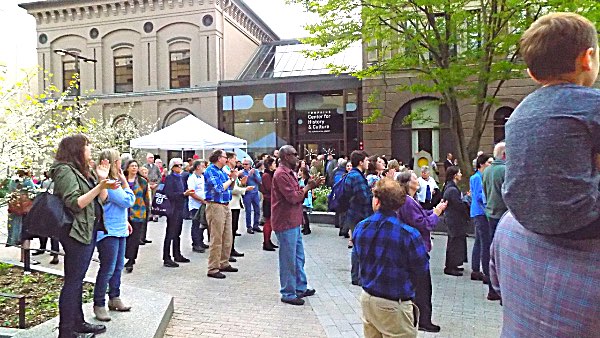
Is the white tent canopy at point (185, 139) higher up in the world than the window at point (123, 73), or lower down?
lower down

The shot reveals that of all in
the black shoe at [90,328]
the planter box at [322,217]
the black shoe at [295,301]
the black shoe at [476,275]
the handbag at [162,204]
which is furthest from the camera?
the planter box at [322,217]

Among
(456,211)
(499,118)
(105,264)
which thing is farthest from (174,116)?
(105,264)

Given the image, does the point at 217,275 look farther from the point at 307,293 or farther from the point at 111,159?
the point at 111,159

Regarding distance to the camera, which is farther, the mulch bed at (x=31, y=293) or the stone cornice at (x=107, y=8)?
the stone cornice at (x=107, y=8)

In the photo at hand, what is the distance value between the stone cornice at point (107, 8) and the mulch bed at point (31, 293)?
2184cm

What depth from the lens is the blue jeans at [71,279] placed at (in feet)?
14.3

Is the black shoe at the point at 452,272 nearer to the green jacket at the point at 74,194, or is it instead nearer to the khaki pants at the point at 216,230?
the khaki pants at the point at 216,230

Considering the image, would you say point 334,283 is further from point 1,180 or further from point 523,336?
point 523,336

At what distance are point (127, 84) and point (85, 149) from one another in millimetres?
25105

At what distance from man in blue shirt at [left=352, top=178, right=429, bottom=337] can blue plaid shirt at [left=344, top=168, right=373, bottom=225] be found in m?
3.34

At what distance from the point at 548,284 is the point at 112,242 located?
15.2 ft

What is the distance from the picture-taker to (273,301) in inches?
259

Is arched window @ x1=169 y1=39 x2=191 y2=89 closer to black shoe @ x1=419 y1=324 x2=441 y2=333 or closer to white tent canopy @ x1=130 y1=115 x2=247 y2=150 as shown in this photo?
white tent canopy @ x1=130 y1=115 x2=247 y2=150

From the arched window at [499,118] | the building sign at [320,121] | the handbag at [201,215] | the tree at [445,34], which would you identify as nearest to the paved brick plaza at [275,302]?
the handbag at [201,215]
